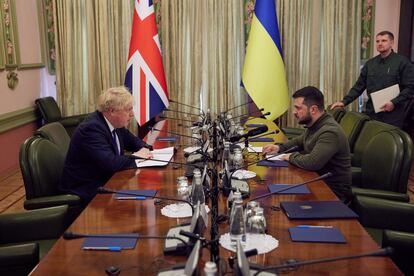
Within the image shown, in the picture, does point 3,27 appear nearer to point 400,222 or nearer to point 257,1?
point 257,1

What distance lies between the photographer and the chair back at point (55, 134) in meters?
2.75

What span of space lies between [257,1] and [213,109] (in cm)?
130

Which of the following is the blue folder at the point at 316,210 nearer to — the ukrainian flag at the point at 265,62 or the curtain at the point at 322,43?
the ukrainian flag at the point at 265,62

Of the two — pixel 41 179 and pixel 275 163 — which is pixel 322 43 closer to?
pixel 275 163

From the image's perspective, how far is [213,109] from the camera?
16.9ft

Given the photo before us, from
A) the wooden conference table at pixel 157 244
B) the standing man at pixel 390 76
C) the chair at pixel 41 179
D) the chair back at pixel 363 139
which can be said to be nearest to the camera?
the wooden conference table at pixel 157 244

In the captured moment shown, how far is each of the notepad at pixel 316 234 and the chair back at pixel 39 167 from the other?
4.84 ft

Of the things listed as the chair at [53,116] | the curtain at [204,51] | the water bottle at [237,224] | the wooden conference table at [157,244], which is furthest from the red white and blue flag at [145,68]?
the water bottle at [237,224]

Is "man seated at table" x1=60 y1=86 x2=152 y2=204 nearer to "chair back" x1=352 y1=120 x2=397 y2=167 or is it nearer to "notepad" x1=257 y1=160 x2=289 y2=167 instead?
"notepad" x1=257 y1=160 x2=289 y2=167

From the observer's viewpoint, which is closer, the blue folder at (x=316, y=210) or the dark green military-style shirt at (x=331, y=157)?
the blue folder at (x=316, y=210)

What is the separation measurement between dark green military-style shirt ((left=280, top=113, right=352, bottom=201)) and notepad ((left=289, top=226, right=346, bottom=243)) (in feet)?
2.84

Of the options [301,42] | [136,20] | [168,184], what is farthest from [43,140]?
[301,42]

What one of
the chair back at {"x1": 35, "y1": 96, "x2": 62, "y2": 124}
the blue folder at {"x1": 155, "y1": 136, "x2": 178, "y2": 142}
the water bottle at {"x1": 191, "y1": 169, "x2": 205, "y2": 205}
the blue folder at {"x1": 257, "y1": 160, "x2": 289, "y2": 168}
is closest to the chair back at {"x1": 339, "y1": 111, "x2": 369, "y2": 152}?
the blue folder at {"x1": 257, "y1": 160, "x2": 289, "y2": 168}

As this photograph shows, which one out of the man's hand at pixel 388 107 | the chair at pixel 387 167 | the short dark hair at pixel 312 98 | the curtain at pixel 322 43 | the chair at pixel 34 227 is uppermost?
the curtain at pixel 322 43
